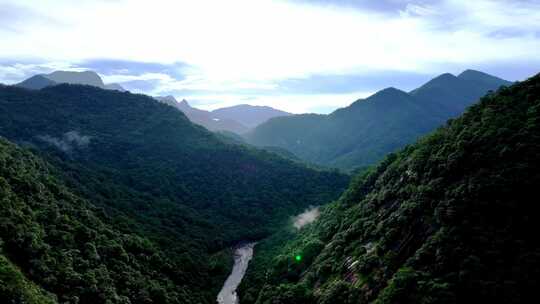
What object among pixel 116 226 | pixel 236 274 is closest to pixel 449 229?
pixel 236 274

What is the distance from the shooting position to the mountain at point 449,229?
5491cm

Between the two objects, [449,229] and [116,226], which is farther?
[116,226]

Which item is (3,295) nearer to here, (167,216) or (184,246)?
(184,246)

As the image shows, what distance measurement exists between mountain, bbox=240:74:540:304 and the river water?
12.2 metres

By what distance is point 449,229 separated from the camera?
6331cm

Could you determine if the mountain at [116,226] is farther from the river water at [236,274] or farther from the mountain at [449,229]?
the mountain at [449,229]

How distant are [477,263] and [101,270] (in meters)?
69.0

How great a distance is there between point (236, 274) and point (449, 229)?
86.3m

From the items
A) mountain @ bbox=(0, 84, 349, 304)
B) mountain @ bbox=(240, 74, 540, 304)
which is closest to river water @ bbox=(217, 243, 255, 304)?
mountain @ bbox=(0, 84, 349, 304)

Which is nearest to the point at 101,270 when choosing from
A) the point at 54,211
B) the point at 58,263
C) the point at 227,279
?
the point at 58,263

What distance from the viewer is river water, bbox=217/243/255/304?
117062 mm

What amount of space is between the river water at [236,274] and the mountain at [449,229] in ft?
39.9

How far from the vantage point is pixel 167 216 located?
523 ft

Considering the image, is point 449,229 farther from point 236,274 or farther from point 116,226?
point 116,226
